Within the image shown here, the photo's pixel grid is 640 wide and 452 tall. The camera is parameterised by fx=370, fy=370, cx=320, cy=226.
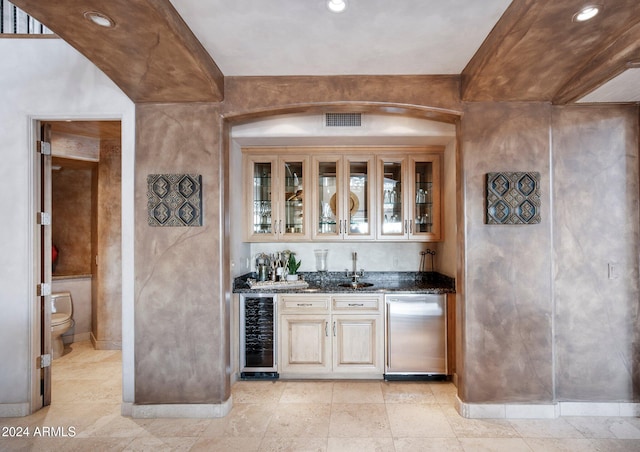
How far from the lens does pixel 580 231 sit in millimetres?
3049

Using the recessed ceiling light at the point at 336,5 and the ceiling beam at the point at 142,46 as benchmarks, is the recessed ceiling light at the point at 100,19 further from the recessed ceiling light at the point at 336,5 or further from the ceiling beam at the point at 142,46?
the recessed ceiling light at the point at 336,5

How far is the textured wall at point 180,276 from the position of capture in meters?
3.00

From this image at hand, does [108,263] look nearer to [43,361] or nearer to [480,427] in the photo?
[43,361]

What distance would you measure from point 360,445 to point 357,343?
1143mm

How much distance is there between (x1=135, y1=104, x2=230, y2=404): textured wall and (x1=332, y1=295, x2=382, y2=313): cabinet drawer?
1153 millimetres

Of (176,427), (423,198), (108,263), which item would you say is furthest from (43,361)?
(423,198)

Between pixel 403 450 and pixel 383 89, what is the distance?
269 cm

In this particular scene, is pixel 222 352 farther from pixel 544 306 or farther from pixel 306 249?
pixel 544 306

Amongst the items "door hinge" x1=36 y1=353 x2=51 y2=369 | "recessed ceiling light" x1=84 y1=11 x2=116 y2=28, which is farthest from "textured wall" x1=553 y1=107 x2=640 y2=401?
"door hinge" x1=36 y1=353 x2=51 y2=369

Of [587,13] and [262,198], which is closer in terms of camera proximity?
[587,13]

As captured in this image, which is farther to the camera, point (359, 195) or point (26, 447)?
point (359, 195)

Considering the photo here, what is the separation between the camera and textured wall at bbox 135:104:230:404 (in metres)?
3.00

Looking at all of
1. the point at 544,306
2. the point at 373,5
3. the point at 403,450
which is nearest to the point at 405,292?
the point at 544,306

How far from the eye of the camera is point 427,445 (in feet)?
8.43
